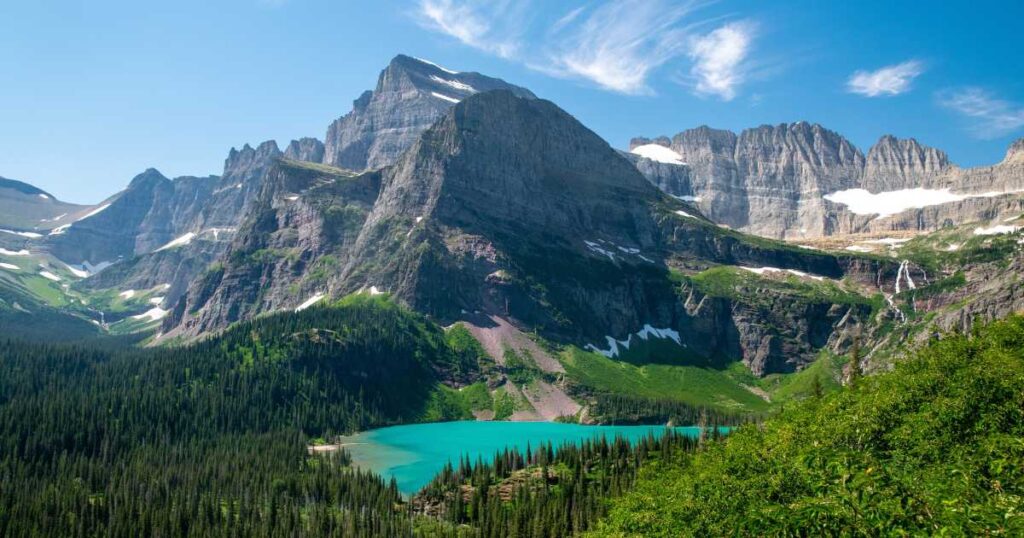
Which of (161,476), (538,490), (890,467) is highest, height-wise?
(890,467)

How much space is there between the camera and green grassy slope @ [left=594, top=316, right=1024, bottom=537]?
1040 inches

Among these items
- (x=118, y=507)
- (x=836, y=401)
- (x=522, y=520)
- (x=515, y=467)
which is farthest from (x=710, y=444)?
(x=118, y=507)

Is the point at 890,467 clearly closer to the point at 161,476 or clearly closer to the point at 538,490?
the point at 538,490

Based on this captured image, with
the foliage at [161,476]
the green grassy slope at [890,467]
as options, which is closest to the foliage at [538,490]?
the foliage at [161,476]

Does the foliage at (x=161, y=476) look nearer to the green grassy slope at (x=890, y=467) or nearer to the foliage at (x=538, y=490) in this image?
the foliage at (x=538, y=490)

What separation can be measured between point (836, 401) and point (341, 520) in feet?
256

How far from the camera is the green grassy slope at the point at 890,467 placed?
86.6 ft

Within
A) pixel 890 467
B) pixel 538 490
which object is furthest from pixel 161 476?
pixel 890 467

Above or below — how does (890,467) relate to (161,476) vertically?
above

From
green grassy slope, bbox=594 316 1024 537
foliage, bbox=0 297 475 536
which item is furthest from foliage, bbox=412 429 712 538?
green grassy slope, bbox=594 316 1024 537

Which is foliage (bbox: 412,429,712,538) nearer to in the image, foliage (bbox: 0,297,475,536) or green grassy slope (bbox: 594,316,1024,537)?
foliage (bbox: 0,297,475,536)

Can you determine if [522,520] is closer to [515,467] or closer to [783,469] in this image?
[515,467]

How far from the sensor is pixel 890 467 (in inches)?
1329

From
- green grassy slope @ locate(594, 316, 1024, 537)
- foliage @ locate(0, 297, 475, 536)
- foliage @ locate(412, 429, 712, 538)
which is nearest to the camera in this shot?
green grassy slope @ locate(594, 316, 1024, 537)
